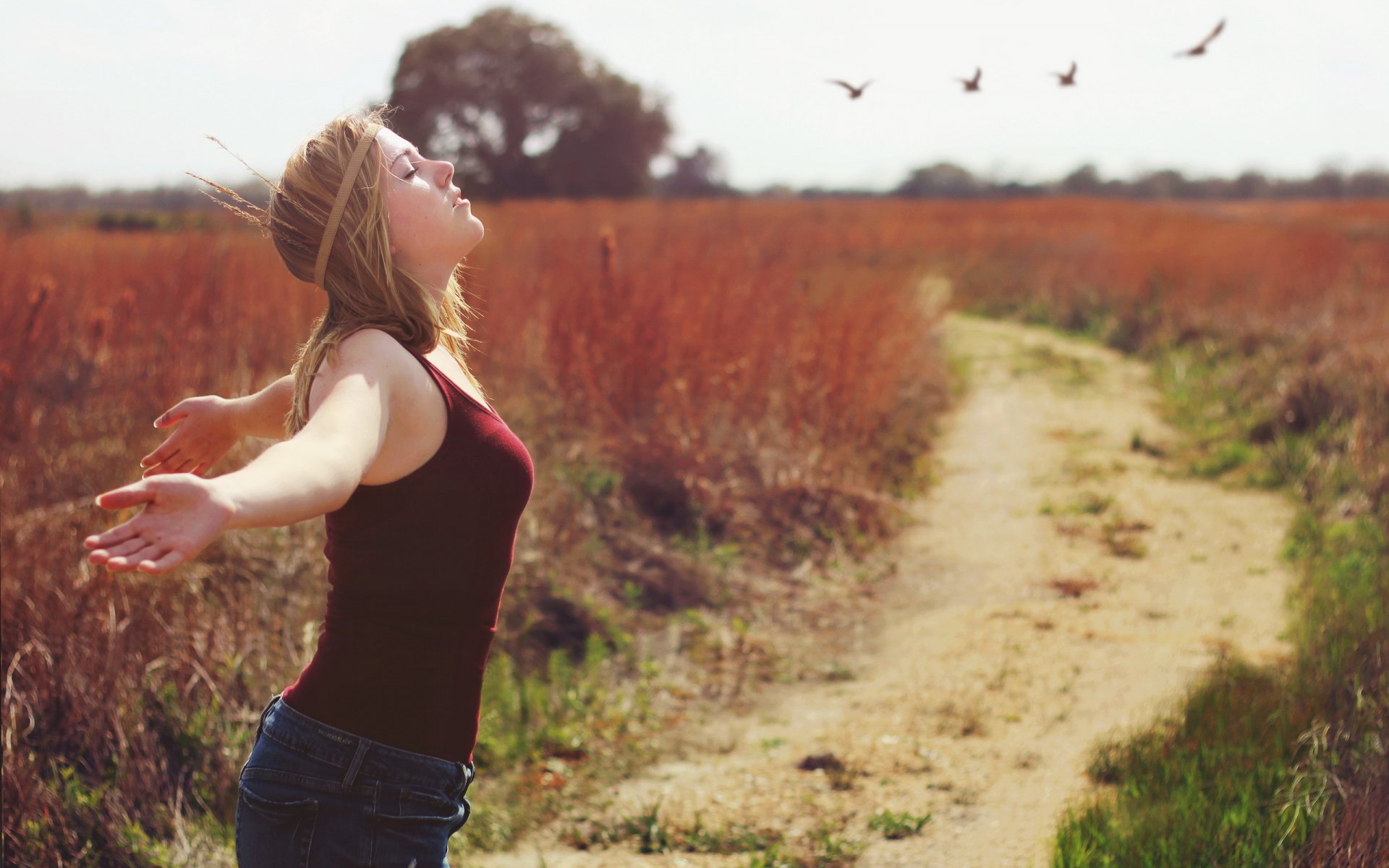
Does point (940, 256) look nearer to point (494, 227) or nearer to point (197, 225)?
point (494, 227)

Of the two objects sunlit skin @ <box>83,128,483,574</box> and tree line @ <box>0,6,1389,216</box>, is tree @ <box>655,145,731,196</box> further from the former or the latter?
sunlit skin @ <box>83,128,483,574</box>

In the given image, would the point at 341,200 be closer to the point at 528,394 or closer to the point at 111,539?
the point at 111,539

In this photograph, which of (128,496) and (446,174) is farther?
(446,174)

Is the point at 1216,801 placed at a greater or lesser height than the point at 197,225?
lesser

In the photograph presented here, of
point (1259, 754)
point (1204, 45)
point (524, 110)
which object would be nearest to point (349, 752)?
point (1204, 45)

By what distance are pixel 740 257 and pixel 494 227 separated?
5.26m

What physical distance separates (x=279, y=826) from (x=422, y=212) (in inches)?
35.4

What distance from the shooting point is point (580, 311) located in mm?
6273

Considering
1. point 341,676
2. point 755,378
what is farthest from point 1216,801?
point 755,378

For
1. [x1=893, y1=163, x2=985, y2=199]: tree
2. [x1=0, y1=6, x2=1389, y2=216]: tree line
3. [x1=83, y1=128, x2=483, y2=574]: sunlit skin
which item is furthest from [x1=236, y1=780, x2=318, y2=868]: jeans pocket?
[x1=893, y1=163, x2=985, y2=199]: tree

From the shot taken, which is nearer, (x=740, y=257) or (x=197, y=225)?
(x=740, y=257)

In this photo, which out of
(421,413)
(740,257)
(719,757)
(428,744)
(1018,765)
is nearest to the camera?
(421,413)

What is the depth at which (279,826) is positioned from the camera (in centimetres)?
153

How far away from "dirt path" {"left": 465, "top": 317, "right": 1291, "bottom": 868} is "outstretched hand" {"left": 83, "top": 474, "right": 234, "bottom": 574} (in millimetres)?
2317
